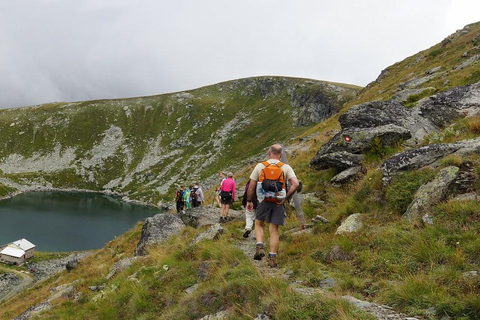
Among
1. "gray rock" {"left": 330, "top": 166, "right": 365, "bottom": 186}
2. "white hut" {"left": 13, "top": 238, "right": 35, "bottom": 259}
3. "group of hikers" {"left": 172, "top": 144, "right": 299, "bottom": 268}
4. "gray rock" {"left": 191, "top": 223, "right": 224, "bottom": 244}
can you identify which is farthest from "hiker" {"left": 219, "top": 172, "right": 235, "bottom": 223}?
A: "white hut" {"left": 13, "top": 238, "right": 35, "bottom": 259}

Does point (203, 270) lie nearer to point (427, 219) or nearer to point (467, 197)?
point (427, 219)

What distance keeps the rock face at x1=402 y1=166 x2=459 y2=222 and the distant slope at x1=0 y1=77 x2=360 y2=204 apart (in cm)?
12871

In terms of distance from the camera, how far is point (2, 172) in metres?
154

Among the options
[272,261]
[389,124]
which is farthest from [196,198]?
[272,261]

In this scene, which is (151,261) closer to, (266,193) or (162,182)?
(266,193)

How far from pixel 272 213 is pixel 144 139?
604ft

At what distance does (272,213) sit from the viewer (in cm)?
841

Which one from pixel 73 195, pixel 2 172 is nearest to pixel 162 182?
pixel 73 195

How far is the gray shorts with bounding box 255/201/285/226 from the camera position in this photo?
8.28m

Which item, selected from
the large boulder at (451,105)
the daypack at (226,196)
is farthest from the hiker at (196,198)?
the large boulder at (451,105)

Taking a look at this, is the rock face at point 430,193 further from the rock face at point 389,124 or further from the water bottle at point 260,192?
the rock face at point 389,124

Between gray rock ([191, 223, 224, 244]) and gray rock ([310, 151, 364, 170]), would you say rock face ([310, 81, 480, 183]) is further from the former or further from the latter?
gray rock ([191, 223, 224, 244])

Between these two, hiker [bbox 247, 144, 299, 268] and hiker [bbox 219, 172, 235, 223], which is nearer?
hiker [bbox 247, 144, 299, 268]

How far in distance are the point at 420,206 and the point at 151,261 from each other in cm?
1063
